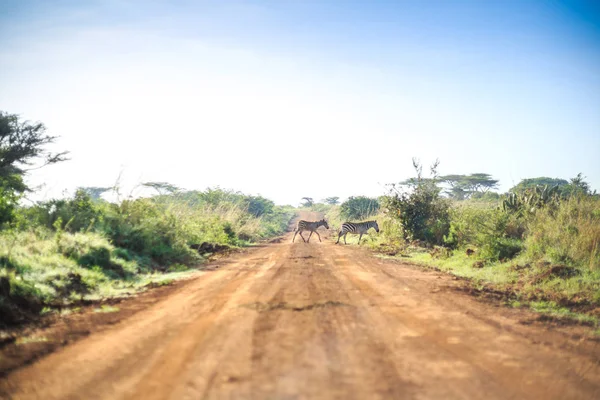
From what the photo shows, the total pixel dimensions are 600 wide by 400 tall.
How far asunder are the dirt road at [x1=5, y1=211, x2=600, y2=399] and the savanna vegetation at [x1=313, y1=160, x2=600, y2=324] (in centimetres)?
216

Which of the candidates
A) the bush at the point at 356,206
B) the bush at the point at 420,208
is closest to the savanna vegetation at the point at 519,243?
the bush at the point at 420,208

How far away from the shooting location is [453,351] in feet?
12.2

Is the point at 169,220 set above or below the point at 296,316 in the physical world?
above

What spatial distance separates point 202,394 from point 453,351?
2.46m

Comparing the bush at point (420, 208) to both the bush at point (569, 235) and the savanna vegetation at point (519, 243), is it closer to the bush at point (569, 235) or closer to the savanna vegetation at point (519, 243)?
the savanna vegetation at point (519, 243)

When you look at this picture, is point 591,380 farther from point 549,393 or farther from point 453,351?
point 453,351

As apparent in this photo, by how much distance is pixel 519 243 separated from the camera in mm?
10125

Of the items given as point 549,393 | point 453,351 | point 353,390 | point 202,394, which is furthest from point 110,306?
point 549,393

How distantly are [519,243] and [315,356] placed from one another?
887cm

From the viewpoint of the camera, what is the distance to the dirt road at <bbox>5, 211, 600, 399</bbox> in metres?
2.88

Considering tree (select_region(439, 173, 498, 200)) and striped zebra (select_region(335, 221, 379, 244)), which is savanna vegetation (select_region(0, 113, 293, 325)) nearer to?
striped zebra (select_region(335, 221, 379, 244))

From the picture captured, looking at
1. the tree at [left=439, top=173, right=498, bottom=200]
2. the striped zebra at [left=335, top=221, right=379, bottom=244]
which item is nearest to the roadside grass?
the striped zebra at [left=335, top=221, right=379, bottom=244]

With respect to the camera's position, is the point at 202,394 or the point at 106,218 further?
the point at 106,218

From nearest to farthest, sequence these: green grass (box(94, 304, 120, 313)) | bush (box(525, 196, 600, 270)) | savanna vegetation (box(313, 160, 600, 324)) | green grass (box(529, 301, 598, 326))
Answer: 1. green grass (box(529, 301, 598, 326))
2. green grass (box(94, 304, 120, 313))
3. savanna vegetation (box(313, 160, 600, 324))
4. bush (box(525, 196, 600, 270))
